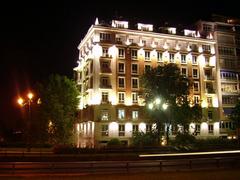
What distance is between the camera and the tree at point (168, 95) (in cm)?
5172

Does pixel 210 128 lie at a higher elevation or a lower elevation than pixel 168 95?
lower

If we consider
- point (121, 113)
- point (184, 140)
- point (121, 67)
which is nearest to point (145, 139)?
point (184, 140)

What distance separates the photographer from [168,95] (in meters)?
52.8

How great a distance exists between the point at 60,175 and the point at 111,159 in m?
10.8

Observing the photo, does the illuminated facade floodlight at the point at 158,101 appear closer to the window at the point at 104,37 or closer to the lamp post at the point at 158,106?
the lamp post at the point at 158,106

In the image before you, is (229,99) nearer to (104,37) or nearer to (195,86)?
(195,86)

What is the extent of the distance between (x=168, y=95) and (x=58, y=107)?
19.7 metres

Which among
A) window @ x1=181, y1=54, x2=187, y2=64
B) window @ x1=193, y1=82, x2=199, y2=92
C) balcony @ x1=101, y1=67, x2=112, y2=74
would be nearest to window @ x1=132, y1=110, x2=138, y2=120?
balcony @ x1=101, y1=67, x2=112, y2=74

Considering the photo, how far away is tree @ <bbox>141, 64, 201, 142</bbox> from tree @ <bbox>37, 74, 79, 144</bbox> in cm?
1472

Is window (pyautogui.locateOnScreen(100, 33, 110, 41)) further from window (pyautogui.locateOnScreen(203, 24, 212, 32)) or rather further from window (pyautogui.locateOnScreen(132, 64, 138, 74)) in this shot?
window (pyautogui.locateOnScreen(203, 24, 212, 32))

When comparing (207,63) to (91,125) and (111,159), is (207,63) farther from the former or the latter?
(111,159)

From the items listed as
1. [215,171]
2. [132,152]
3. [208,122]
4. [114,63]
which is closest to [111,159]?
[132,152]

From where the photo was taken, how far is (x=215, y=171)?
23875 mm

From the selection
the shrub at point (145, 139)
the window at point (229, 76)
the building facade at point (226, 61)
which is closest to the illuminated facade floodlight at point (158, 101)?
the shrub at point (145, 139)
